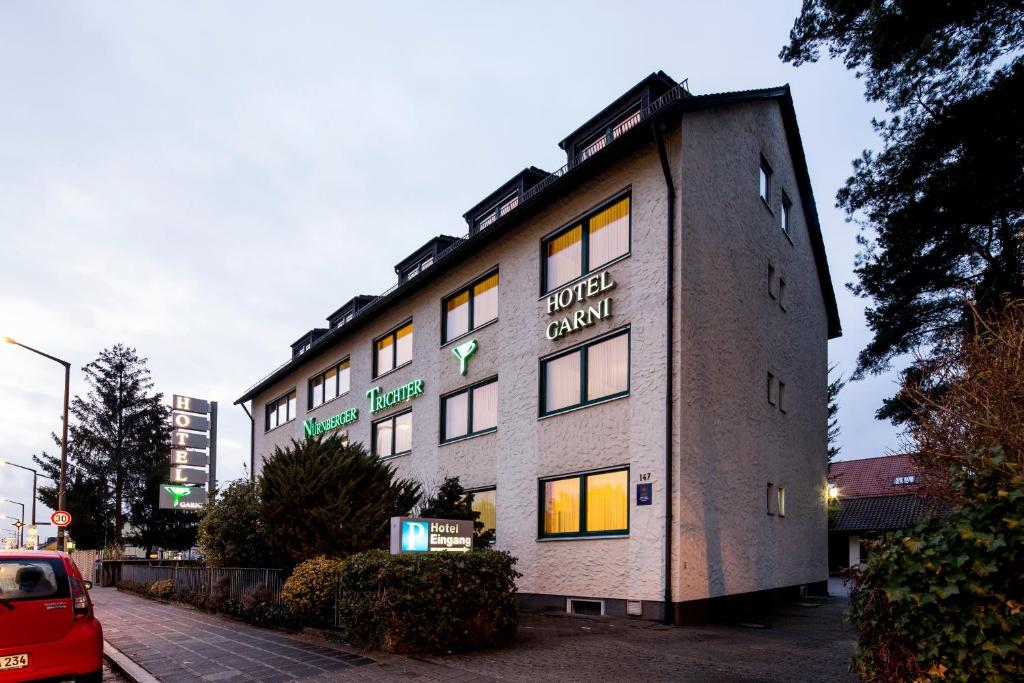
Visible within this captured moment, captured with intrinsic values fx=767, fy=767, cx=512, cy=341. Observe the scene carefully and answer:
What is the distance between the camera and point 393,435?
24453 mm

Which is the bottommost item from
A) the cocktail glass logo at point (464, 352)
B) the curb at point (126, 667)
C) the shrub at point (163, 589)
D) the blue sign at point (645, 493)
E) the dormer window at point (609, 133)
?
the shrub at point (163, 589)

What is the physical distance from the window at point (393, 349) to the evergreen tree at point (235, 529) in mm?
7403

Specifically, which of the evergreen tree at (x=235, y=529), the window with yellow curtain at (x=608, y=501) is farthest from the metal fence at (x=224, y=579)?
the window with yellow curtain at (x=608, y=501)

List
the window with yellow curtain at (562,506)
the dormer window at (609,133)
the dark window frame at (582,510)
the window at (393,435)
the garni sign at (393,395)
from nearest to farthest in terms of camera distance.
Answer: the dark window frame at (582,510)
the window with yellow curtain at (562,506)
the dormer window at (609,133)
the garni sign at (393,395)
the window at (393,435)

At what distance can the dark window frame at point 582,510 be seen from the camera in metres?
14.6

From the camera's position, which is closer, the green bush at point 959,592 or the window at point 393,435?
the green bush at point 959,592

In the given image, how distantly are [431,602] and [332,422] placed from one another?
61.6 feet

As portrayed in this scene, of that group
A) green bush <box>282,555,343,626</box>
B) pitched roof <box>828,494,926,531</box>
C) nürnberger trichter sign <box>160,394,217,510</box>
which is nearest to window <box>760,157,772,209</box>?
green bush <box>282,555,343,626</box>

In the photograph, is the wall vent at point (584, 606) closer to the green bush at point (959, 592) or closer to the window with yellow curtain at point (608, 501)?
the window with yellow curtain at point (608, 501)

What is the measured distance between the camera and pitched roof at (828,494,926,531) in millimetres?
35625

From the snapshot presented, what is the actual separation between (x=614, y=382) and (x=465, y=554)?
5870 millimetres

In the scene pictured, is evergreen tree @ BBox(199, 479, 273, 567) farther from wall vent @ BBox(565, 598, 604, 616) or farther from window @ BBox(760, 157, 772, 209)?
window @ BBox(760, 157, 772, 209)

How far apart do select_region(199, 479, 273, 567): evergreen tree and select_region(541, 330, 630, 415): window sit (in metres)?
6.72

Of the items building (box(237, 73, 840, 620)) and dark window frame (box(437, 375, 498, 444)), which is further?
dark window frame (box(437, 375, 498, 444))
